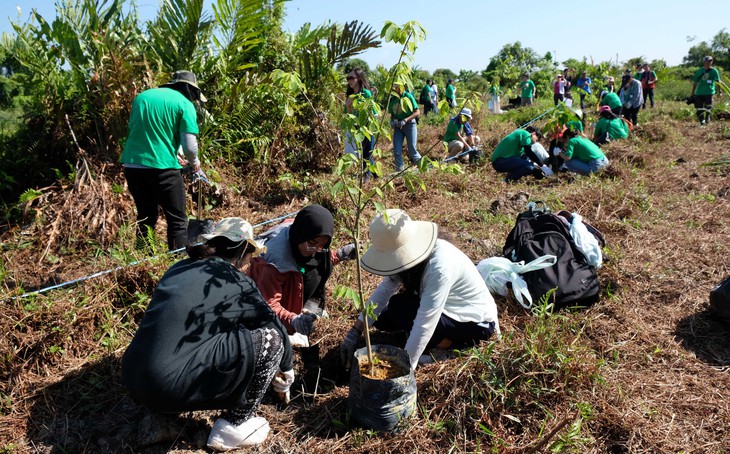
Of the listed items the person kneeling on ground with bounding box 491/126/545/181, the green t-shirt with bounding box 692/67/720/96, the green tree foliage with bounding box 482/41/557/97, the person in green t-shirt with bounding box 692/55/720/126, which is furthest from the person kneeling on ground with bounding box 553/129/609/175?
the green tree foliage with bounding box 482/41/557/97

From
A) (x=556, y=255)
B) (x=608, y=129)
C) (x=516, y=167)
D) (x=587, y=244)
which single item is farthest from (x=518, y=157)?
(x=556, y=255)

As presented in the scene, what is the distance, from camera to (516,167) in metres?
6.74

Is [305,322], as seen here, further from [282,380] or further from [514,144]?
[514,144]

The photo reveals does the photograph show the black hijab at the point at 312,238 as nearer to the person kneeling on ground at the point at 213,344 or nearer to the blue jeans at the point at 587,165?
the person kneeling on ground at the point at 213,344

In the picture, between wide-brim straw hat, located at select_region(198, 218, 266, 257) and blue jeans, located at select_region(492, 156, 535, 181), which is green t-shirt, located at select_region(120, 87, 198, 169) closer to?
wide-brim straw hat, located at select_region(198, 218, 266, 257)

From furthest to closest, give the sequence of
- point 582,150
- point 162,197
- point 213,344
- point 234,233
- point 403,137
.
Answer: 1. point 403,137
2. point 582,150
3. point 162,197
4. point 234,233
5. point 213,344

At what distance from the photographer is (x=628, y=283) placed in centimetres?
341

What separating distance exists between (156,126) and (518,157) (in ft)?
16.4

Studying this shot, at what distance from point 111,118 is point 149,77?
0.59 metres

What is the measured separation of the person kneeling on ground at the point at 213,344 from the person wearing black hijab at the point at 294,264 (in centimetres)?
33

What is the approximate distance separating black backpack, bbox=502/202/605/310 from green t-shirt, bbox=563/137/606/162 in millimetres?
3139

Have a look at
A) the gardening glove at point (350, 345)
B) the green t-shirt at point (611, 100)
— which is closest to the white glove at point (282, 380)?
the gardening glove at point (350, 345)

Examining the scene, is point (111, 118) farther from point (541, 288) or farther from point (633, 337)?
point (633, 337)

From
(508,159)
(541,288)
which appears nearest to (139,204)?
(541,288)
